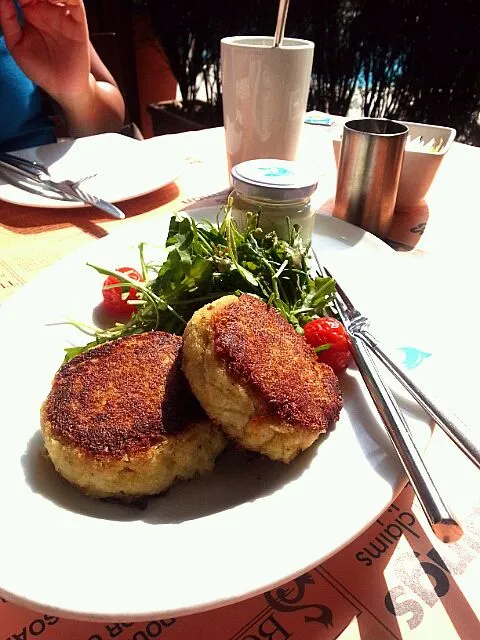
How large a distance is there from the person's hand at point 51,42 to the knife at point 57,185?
86 cm

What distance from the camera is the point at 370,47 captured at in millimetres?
5129

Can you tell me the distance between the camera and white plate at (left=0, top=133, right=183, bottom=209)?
6.82ft

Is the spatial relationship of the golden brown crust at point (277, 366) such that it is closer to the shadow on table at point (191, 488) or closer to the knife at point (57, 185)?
the shadow on table at point (191, 488)

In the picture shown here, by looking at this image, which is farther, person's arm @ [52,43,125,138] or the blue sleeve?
person's arm @ [52,43,125,138]

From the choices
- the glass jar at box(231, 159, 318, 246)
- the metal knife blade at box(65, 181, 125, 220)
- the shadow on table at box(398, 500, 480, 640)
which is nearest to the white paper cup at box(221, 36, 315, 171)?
the glass jar at box(231, 159, 318, 246)

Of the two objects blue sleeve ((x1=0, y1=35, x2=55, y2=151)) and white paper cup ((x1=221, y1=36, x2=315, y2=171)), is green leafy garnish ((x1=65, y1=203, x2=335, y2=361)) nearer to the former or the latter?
white paper cup ((x1=221, y1=36, x2=315, y2=171))

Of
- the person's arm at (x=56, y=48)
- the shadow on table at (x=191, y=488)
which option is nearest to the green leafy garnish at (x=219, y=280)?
the shadow on table at (x=191, y=488)

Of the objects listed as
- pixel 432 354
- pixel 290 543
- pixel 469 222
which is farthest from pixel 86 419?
pixel 469 222

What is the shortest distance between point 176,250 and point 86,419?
2.09 ft

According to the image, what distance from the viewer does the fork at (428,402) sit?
918 millimetres

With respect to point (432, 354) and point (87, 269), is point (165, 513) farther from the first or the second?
point (87, 269)

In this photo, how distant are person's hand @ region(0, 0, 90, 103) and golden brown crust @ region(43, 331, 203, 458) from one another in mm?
2345

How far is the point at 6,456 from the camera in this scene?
979 mm

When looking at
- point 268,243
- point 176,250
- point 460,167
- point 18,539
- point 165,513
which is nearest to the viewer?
point 18,539
